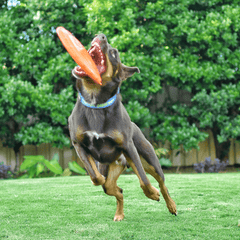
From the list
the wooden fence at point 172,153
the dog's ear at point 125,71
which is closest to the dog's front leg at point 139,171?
the dog's ear at point 125,71

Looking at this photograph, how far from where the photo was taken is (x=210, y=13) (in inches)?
365

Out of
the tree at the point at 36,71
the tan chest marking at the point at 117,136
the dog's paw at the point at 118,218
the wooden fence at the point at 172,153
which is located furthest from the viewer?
the wooden fence at the point at 172,153

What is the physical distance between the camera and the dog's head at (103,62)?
8.95ft

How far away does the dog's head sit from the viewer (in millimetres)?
2729

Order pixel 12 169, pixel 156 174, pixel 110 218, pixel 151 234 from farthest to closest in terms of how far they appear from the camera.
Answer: pixel 12 169 → pixel 110 218 → pixel 156 174 → pixel 151 234

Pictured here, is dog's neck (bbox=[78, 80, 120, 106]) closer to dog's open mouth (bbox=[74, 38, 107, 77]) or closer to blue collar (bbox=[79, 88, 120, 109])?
blue collar (bbox=[79, 88, 120, 109])

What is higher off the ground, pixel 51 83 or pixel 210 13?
pixel 210 13

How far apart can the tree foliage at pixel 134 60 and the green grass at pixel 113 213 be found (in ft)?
10.8

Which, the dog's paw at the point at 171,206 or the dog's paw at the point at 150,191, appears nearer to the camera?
the dog's paw at the point at 150,191

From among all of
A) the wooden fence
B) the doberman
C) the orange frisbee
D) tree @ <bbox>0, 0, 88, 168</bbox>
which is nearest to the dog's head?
the doberman

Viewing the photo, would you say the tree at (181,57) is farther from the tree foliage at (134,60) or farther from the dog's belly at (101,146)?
the dog's belly at (101,146)

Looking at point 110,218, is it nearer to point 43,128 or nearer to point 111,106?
point 111,106

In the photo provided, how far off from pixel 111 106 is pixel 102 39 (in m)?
0.60

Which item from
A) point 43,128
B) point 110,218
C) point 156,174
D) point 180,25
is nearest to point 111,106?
point 156,174
